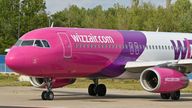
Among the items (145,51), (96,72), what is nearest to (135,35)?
(145,51)

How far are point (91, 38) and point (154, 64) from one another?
11.4 feet

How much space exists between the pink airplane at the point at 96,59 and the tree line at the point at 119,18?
7394 centimetres

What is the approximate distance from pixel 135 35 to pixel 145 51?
1.05 meters

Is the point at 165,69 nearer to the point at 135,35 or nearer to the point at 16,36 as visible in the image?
the point at 135,35

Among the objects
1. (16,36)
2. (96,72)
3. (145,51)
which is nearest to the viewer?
(96,72)

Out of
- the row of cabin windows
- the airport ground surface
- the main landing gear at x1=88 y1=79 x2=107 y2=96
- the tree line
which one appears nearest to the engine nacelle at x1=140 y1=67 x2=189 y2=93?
the airport ground surface

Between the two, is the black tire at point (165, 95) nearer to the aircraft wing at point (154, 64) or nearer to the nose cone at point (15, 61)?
the aircraft wing at point (154, 64)

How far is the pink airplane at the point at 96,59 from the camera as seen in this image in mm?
29375

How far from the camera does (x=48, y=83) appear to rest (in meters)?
30.6

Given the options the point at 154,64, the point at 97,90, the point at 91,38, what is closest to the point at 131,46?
the point at 154,64

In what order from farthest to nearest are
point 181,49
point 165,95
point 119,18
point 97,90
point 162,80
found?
point 119,18, point 181,49, point 97,90, point 165,95, point 162,80

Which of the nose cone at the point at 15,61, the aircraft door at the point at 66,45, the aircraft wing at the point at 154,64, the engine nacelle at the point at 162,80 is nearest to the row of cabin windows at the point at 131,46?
the aircraft door at the point at 66,45

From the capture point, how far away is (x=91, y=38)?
3159 cm

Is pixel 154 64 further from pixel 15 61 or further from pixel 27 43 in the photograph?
pixel 15 61
